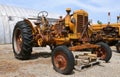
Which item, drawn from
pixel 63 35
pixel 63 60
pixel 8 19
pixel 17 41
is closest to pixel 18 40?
pixel 17 41

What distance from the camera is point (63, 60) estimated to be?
7.16m

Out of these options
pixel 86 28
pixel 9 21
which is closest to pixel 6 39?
pixel 9 21

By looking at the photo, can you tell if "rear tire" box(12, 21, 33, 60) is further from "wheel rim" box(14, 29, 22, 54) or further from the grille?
the grille

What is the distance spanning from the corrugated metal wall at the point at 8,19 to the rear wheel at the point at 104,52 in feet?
36.5

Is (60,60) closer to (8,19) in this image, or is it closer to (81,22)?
(81,22)

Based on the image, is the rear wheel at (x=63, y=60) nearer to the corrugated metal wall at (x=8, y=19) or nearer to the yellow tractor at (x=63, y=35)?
the yellow tractor at (x=63, y=35)

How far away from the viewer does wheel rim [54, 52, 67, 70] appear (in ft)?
23.4

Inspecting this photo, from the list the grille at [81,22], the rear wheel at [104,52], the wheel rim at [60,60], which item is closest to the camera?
the wheel rim at [60,60]

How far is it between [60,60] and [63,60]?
12 cm

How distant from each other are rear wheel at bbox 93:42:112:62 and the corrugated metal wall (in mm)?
11129

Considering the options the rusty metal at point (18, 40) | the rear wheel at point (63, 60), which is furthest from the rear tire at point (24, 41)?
the rear wheel at point (63, 60)

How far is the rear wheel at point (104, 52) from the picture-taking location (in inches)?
348

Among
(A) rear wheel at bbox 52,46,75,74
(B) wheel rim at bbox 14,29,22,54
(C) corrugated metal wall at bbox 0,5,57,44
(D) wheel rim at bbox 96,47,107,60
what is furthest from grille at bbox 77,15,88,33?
(C) corrugated metal wall at bbox 0,5,57,44

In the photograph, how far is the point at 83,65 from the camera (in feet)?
25.2
